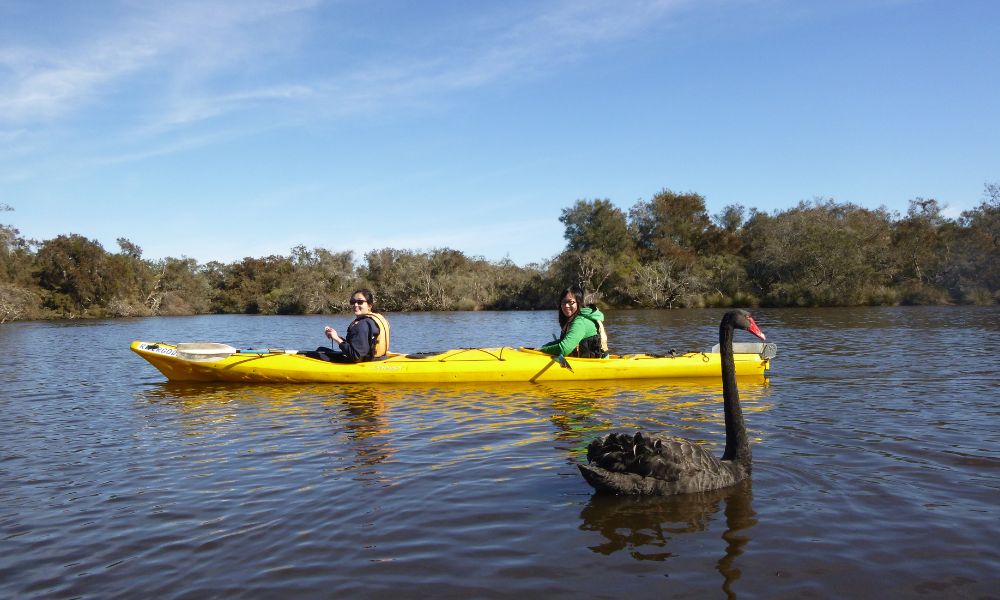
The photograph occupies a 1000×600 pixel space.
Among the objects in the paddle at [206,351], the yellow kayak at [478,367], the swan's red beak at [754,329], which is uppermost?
the swan's red beak at [754,329]

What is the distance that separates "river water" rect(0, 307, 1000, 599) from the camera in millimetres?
3436

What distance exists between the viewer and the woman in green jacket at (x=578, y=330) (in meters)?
9.50

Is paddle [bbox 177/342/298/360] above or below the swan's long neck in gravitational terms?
above

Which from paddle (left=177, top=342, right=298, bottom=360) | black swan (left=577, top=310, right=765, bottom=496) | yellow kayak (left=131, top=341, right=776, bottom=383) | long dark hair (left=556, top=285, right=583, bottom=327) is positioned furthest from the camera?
paddle (left=177, top=342, right=298, bottom=360)

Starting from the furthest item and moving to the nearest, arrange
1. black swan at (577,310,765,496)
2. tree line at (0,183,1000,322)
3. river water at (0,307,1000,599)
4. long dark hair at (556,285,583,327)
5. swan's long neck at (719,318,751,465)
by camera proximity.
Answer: tree line at (0,183,1000,322)
long dark hair at (556,285,583,327)
swan's long neck at (719,318,751,465)
black swan at (577,310,765,496)
river water at (0,307,1000,599)

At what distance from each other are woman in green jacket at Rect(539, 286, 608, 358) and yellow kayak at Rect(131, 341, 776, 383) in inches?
6.5

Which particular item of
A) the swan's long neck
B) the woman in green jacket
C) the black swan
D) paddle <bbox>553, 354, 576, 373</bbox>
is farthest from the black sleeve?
the swan's long neck

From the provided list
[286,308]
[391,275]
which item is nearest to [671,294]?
[391,275]

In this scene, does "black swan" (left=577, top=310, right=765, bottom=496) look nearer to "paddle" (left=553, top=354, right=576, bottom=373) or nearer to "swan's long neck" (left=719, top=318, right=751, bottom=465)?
"swan's long neck" (left=719, top=318, right=751, bottom=465)

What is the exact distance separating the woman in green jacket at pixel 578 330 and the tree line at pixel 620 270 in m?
31.6

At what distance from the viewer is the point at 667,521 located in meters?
4.17

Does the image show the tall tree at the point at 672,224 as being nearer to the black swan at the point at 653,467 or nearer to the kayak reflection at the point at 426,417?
the kayak reflection at the point at 426,417

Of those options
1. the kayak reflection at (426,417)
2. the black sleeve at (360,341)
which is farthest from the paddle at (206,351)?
the black sleeve at (360,341)

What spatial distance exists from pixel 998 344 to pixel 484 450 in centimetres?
1332
